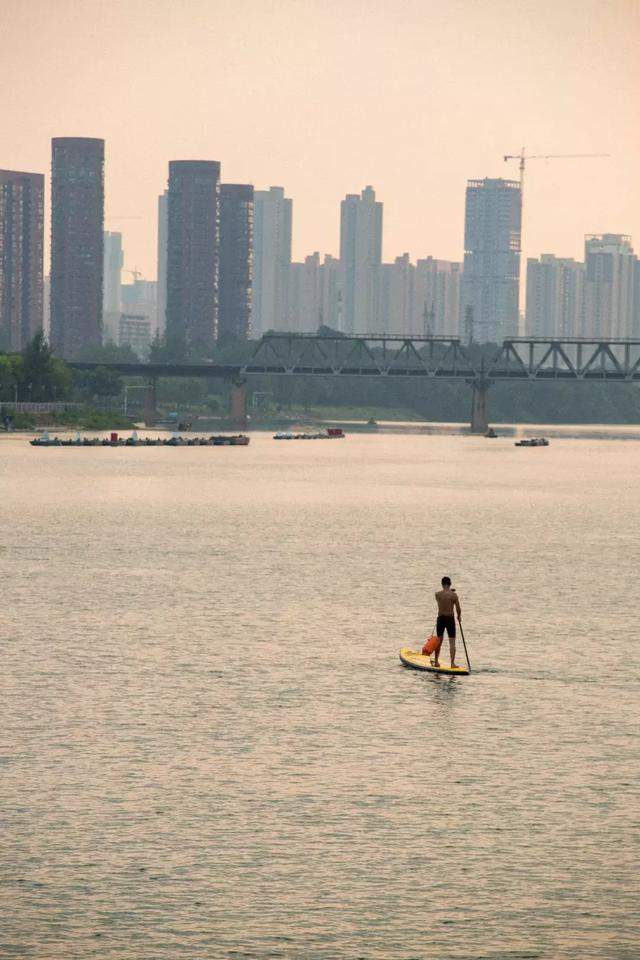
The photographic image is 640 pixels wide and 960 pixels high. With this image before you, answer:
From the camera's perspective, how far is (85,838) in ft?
114

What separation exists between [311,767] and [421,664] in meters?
15.3

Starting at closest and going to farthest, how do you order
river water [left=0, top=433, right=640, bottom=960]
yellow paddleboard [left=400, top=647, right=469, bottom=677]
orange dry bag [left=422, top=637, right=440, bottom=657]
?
river water [left=0, top=433, right=640, bottom=960]
yellow paddleboard [left=400, top=647, right=469, bottom=677]
orange dry bag [left=422, top=637, right=440, bottom=657]

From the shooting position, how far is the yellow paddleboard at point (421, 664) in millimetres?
55156

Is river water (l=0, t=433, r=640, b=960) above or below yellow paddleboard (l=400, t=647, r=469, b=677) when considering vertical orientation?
below

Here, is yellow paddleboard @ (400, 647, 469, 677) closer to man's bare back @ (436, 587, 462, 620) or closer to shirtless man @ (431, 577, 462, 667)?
shirtless man @ (431, 577, 462, 667)

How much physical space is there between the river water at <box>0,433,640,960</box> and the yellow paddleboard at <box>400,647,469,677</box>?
1.40 feet

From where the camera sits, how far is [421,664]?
185 feet

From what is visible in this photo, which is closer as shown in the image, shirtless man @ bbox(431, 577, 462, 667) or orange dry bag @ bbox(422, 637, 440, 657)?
shirtless man @ bbox(431, 577, 462, 667)

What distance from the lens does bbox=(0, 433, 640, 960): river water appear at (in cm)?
3000

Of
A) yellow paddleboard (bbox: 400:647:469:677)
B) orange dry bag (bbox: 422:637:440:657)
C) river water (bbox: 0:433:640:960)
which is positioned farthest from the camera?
orange dry bag (bbox: 422:637:440:657)

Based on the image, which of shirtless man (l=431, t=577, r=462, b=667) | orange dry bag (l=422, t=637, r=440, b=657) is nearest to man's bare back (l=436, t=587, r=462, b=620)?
shirtless man (l=431, t=577, r=462, b=667)

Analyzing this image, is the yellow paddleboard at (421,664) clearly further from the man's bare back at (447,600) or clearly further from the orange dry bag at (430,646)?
the man's bare back at (447,600)

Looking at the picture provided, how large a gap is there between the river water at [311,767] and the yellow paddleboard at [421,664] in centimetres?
43

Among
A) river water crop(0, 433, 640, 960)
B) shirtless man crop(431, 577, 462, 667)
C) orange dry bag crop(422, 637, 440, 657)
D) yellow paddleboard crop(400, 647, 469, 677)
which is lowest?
river water crop(0, 433, 640, 960)
